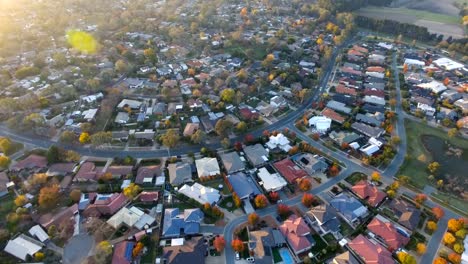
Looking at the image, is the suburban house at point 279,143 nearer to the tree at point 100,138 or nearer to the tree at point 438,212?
the tree at point 438,212

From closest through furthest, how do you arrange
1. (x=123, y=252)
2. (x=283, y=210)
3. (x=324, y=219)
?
(x=123, y=252)
(x=324, y=219)
(x=283, y=210)

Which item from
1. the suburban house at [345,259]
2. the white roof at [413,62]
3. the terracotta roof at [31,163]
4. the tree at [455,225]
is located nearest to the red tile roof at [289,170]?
the suburban house at [345,259]

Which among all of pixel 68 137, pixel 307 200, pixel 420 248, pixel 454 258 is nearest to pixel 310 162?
pixel 307 200

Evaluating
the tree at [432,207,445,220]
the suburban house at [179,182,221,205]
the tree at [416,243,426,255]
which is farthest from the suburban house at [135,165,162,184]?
the tree at [432,207,445,220]

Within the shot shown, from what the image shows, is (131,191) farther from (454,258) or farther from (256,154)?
(454,258)

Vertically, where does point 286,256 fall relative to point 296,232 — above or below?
below

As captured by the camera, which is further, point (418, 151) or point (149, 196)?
point (418, 151)

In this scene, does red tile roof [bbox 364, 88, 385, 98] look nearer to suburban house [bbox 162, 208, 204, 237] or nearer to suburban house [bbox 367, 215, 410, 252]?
suburban house [bbox 367, 215, 410, 252]

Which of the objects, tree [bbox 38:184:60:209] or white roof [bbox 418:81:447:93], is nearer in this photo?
tree [bbox 38:184:60:209]
